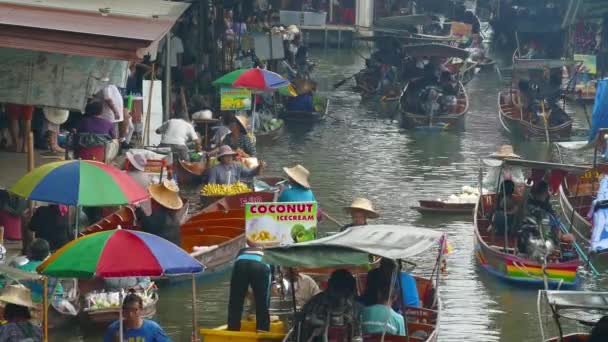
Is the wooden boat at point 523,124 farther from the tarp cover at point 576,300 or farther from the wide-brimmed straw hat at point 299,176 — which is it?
the tarp cover at point 576,300

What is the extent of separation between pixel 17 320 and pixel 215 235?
7.07 m

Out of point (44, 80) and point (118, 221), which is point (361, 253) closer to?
point (44, 80)

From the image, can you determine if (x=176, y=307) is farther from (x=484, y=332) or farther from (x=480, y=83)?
(x=480, y=83)

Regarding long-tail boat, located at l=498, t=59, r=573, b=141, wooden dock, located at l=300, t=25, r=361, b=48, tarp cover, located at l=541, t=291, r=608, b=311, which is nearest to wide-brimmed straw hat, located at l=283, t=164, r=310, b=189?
tarp cover, located at l=541, t=291, r=608, b=311

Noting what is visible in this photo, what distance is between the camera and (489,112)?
32.8m

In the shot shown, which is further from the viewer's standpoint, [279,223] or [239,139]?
[239,139]

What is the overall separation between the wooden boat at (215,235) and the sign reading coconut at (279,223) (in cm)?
246

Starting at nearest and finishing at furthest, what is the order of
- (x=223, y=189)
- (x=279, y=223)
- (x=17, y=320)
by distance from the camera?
1. (x=17, y=320)
2. (x=279, y=223)
3. (x=223, y=189)

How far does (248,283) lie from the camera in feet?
39.7

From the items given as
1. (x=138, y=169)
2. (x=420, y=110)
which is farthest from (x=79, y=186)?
(x=420, y=110)

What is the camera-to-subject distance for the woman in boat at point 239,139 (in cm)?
2117

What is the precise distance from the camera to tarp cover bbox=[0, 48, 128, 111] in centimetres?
1488

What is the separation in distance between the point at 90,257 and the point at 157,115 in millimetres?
12200

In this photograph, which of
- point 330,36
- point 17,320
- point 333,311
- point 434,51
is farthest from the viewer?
point 330,36
